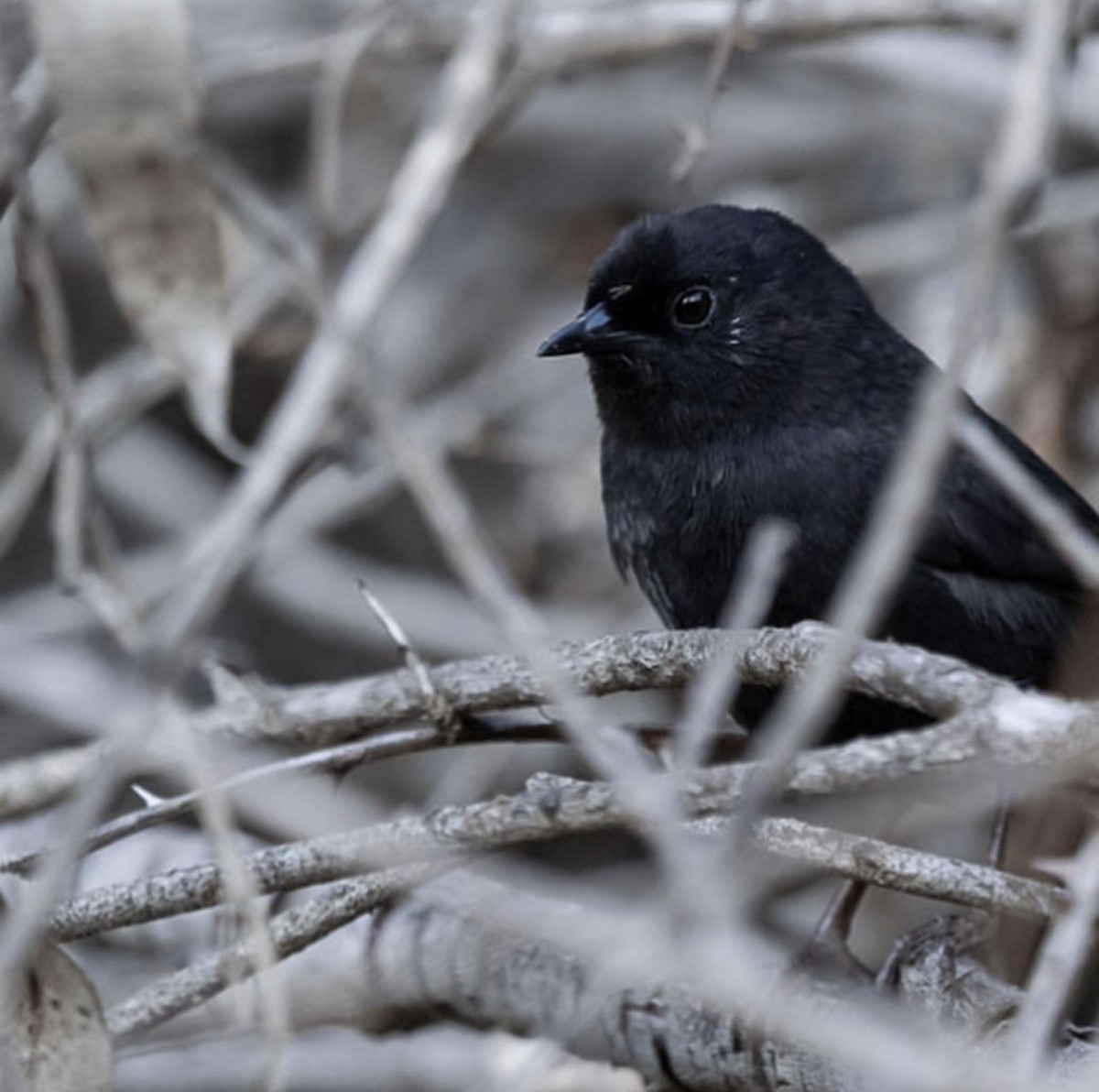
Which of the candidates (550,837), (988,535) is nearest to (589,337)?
(988,535)

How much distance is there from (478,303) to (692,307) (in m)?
2.89

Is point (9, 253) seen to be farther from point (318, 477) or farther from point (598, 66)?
point (598, 66)

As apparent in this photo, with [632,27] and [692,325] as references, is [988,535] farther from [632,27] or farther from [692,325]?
[632,27]

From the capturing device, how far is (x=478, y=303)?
7223 mm

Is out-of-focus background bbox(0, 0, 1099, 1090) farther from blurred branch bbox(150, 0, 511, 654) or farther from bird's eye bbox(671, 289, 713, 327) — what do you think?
blurred branch bbox(150, 0, 511, 654)

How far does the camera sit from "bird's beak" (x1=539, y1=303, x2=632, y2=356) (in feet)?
14.0

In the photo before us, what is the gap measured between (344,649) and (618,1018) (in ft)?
11.6

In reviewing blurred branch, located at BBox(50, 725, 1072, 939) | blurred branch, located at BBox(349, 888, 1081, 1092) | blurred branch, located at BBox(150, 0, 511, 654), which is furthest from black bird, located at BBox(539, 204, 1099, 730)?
blurred branch, located at BBox(150, 0, 511, 654)

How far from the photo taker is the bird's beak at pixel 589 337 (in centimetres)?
428

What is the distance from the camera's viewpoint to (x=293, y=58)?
5.00 meters

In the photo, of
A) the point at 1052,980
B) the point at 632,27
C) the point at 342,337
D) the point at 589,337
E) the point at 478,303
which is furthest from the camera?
the point at 478,303

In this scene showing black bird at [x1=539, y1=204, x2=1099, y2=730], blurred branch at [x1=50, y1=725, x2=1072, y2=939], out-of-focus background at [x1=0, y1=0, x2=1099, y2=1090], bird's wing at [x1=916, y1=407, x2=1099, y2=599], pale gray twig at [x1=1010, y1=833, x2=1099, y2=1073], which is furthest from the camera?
out-of-focus background at [x1=0, y1=0, x2=1099, y2=1090]

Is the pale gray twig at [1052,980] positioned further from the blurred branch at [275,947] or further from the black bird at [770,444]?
the black bird at [770,444]

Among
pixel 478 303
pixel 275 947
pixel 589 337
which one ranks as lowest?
pixel 275 947
